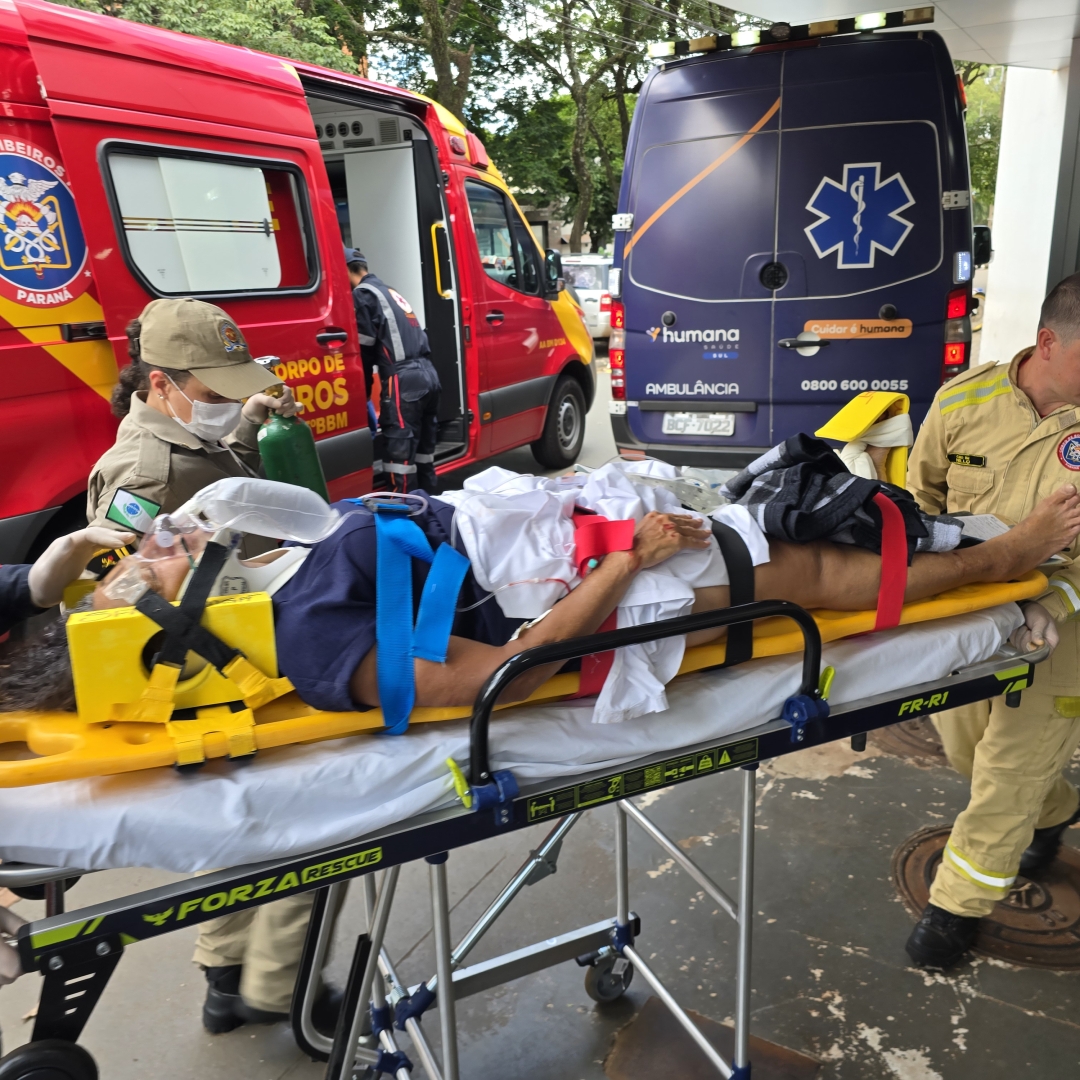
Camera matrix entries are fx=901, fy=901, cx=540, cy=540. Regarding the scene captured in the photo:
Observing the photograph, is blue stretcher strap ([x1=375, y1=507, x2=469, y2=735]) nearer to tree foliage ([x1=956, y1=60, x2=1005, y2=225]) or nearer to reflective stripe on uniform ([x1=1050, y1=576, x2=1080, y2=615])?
reflective stripe on uniform ([x1=1050, y1=576, x2=1080, y2=615])

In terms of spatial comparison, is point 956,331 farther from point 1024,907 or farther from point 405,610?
point 405,610

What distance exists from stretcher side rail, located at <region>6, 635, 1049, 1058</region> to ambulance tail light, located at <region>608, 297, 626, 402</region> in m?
3.54

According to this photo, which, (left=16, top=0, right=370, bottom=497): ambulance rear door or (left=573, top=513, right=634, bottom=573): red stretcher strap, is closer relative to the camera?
(left=573, top=513, right=634, bottom=573): red stretcher strap

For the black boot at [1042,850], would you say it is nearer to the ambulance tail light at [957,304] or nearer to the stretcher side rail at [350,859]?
the stretcher side rail at [350,859]

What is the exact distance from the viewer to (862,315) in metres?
4.38

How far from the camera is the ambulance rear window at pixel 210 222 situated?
3422mm

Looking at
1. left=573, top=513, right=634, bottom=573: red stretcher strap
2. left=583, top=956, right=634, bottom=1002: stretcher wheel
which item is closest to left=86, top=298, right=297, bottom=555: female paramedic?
left=573, top=513, right=634, bottom=573: red stretcher strap

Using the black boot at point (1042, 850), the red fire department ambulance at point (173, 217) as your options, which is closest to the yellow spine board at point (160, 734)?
the black boot at point (1042, 850)

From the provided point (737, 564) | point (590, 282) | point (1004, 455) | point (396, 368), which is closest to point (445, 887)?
point (737, 564)

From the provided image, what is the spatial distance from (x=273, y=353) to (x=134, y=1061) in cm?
280

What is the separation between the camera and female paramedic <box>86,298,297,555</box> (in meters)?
2.12

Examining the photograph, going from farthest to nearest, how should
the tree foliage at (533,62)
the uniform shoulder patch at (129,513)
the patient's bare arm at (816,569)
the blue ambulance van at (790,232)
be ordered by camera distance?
the tree foliage at (533,62) < the blue ambulance van at (790,232) < the uniform shoulder patch at (129,513) < the patient's bare arm at (816,569)

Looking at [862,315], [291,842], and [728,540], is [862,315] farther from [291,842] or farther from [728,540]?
[291,842]

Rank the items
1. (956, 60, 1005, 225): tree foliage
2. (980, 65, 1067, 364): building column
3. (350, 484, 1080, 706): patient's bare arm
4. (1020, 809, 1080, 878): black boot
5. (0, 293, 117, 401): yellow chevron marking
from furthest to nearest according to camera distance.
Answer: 1. (956, 60, 1005, 225): tree foliage
2. (980, 65, 1067, 364): building column
3. (0, 293, 117, 401): yellow chevron marking
4. (1020, 809, 1080, 878): black boot
5. (350, 484, 1080, 706): patient's bare arm
